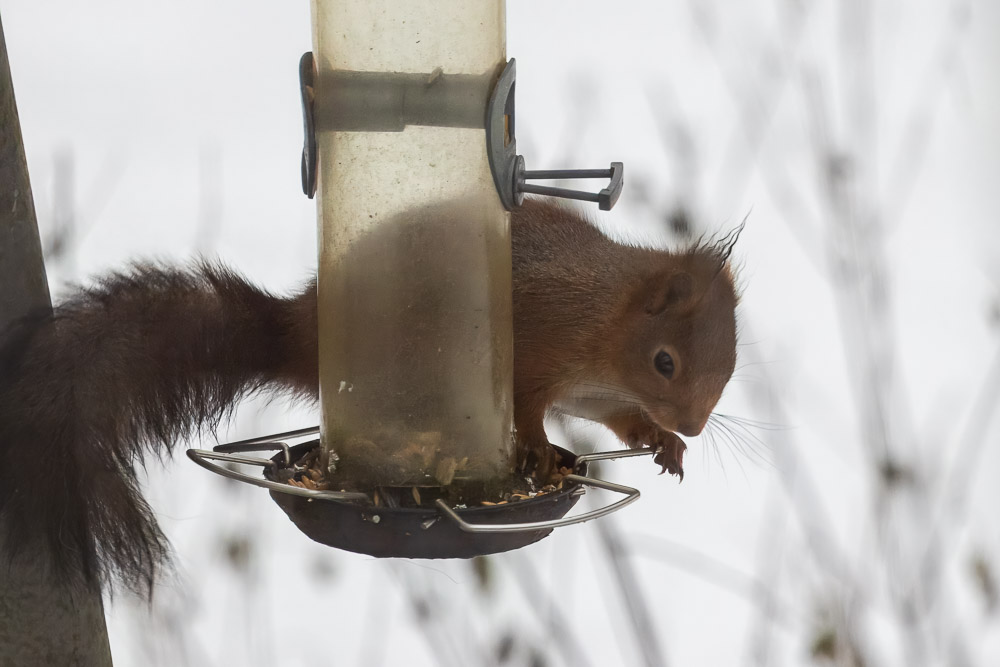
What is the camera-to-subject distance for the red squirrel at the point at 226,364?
1156 millimetres

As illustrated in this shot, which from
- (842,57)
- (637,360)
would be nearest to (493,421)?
(637,360)

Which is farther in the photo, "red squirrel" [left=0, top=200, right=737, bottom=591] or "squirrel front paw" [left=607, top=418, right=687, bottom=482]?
"squirrel front paw" [left=607, top=418, right=687, bottom=482]

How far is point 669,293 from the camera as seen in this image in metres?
1.62

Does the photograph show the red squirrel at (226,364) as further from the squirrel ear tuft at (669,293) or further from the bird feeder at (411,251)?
the bird feeder at (411,251)

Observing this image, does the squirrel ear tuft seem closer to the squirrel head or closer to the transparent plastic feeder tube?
the squirrel head

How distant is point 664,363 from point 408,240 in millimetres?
580

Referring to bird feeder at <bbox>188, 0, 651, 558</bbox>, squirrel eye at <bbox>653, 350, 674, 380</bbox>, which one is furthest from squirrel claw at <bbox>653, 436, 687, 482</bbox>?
bird feeder at <bbox>188, 0, 651, 558</bbox>

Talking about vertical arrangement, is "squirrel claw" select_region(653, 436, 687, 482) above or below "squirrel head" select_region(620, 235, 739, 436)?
below

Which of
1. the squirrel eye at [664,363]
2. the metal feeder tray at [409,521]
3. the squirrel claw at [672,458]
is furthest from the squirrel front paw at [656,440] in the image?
the metal feeder tray at [409,521]

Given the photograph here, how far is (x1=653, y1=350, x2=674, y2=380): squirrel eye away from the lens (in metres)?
1.61

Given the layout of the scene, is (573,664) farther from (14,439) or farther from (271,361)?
(14,439)

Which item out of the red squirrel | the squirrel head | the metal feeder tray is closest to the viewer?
the metal feeder tray

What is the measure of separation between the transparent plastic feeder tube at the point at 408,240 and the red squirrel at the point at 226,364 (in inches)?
6.4

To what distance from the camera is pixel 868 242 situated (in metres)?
1.26
